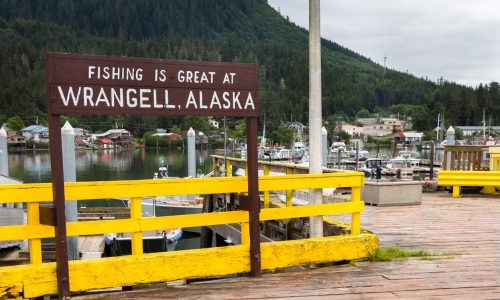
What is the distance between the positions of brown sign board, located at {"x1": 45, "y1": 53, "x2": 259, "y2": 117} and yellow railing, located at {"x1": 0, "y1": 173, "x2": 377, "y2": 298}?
83 centimetres

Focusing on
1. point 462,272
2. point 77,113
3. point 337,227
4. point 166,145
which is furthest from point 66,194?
point 166,145

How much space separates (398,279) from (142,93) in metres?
3.61

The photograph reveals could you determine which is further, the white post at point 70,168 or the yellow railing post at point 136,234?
the white post at point 70,168

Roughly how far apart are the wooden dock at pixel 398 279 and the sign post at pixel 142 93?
54 cm

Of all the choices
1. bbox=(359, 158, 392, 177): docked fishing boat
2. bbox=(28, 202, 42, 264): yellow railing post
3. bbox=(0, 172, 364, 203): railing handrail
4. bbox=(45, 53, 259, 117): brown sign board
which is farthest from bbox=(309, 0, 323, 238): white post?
bbox=(359, 158, 392, 177): docked fishing boat

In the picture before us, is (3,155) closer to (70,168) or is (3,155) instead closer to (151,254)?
(70,168)

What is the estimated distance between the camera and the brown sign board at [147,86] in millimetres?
4816

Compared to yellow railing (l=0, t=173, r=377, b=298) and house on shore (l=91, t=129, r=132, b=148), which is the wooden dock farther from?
house on shore (l=91, t=129, r=132, b=148)

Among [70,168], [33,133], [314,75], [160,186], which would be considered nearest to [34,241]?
[160,186]

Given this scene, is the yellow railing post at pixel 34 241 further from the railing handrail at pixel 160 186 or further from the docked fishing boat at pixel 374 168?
the docked fishing boat at pixel 374 168

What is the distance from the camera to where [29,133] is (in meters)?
147

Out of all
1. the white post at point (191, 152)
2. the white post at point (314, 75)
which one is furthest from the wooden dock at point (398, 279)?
the white post at point (191, 152)

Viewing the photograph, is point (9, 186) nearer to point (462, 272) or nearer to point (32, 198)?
point (32, 198)

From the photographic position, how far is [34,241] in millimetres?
4945
